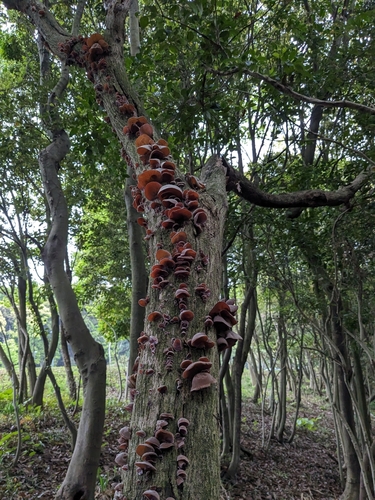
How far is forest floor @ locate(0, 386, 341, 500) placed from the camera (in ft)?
14.9

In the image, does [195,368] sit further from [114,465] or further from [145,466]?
[114,465]

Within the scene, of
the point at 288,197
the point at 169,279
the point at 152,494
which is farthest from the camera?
the point at 288,197

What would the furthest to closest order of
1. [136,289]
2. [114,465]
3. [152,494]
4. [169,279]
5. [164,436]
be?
[114,465] → [136,289] → [169,279] → [164,436] → [152,494]

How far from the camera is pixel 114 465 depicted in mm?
5344

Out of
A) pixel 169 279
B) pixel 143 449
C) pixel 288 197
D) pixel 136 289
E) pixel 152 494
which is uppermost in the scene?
pixel 288 197

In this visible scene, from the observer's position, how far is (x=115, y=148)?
3.61 meters

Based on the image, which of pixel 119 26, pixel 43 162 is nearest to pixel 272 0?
pixel 119 26

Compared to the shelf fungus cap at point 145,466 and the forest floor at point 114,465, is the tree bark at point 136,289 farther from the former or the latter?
the shelf fungus cap at point 145,466

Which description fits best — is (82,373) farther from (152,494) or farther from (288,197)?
(152,494)

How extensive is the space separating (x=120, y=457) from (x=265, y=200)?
2074 millimetres

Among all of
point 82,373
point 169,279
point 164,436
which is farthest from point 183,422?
point 82,373

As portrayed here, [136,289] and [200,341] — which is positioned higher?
[136,289]

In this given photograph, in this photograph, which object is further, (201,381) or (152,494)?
(201,381)

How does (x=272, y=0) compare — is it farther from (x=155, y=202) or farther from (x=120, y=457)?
(x=120, y=457)
